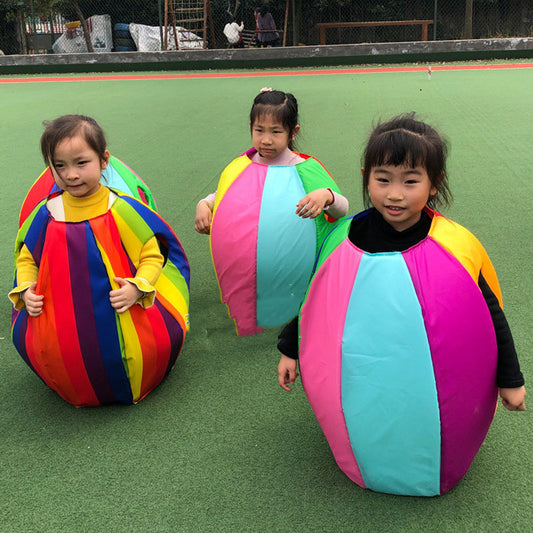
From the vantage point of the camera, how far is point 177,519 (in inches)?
103

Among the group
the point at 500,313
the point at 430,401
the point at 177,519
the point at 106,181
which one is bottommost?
the point at 177,519

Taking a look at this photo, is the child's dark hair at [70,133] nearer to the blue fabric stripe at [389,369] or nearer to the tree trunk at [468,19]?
the blue fabric stripe at [389,369]

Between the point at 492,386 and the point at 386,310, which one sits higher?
the point at 386,310

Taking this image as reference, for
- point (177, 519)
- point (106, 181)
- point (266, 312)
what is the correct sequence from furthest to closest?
point (266, 312) < point (106, 181) < point (177, 519)

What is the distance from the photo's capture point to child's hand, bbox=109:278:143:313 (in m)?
3.05

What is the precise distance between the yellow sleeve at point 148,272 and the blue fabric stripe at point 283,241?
770mm

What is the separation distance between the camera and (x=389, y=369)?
2.38 m

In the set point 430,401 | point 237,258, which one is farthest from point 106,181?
point 430,401

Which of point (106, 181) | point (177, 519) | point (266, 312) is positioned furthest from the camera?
point (266, 312)

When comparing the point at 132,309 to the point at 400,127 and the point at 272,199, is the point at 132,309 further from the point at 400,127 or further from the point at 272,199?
the point at 400,127

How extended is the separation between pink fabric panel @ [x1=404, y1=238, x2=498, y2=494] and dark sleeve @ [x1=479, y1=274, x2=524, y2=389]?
0.04 m

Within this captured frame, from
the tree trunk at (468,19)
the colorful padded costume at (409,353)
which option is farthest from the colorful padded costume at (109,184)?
the tree trunk at (468,19)

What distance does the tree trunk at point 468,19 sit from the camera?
1981cm

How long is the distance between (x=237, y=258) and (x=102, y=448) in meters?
1.35
